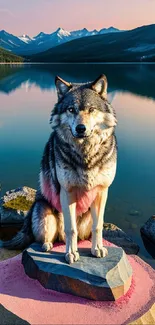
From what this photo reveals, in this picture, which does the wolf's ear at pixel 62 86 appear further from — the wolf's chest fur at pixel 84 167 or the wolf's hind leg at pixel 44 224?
the wolf's hind leg at pixel 44 224

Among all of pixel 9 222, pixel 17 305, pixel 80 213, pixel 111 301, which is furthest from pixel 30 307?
pixel 9 222

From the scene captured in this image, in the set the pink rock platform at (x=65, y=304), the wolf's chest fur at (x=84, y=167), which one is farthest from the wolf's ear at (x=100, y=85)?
the pink rock platform at (x=65, y=304)

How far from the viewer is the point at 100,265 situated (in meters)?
6.18

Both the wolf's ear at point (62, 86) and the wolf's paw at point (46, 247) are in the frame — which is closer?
the wolf's ear at point (62, 86)

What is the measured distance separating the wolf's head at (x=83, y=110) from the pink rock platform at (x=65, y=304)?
286 cm

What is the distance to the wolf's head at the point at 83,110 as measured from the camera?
5000 millimetres

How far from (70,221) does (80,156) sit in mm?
1188

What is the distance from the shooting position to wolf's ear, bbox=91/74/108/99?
538 centimetres

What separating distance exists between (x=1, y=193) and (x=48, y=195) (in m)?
7.68

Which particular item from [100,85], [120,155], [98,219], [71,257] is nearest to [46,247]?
[71,257]

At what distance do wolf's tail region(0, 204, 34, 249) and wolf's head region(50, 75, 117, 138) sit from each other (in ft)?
7.88

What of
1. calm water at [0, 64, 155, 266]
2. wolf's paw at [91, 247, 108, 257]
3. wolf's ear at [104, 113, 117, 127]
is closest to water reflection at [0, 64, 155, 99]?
calm water at [0, 64, 155, 266]

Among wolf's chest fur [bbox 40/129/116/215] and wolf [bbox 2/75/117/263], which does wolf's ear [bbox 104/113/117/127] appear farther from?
wolf's chest fur [bbox 40/129/116/215]

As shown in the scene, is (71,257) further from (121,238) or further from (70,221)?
(121,238)
